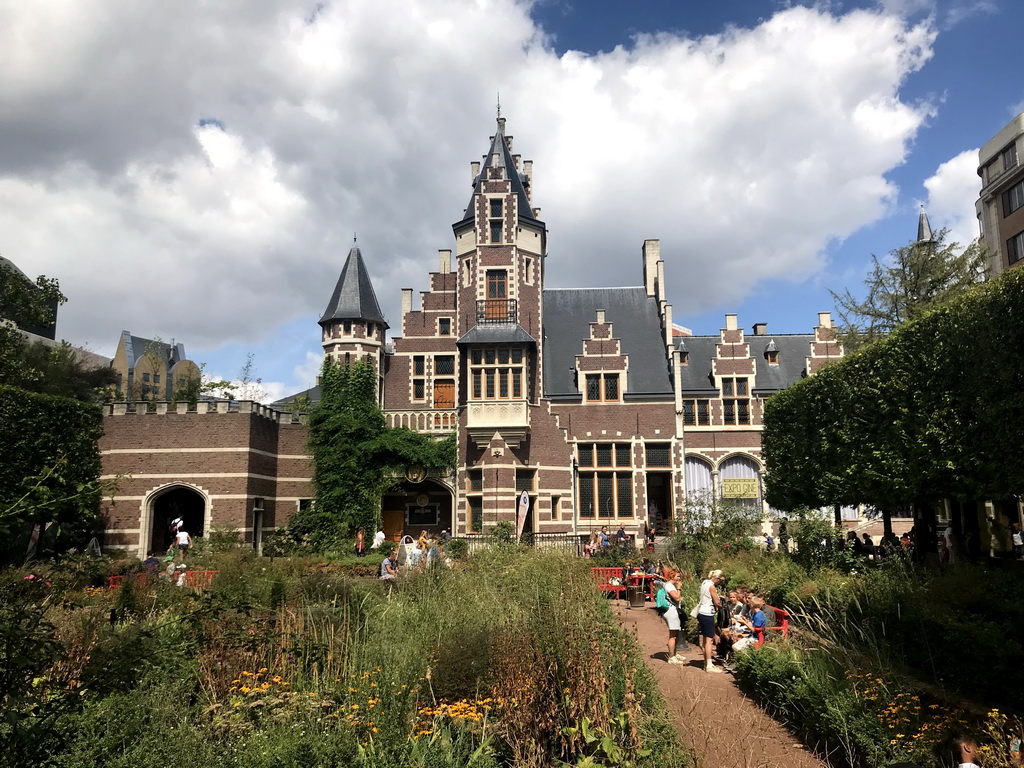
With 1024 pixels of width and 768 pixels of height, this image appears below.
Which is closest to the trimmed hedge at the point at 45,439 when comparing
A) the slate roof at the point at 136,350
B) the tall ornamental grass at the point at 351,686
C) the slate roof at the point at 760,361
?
the tall ornamental grass at the point at 351,686

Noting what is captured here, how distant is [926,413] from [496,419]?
1426 cm

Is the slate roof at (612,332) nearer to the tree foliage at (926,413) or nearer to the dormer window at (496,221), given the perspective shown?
the dormer window at (496,221)

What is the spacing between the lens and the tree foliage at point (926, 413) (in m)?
12.0

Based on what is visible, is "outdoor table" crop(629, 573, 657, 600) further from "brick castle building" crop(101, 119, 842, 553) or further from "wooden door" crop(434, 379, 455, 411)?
"wooden door" crop(434, 379, 455, 411)

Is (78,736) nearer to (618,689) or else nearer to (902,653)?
(618,689)

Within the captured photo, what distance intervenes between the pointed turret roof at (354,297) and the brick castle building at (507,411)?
0.23 ft

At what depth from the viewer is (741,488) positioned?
29.5 meters

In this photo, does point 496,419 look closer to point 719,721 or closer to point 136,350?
point 719,721

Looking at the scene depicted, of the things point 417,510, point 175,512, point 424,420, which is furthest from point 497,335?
point 175,512

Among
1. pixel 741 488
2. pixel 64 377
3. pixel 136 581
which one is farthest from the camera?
pixel 64 377

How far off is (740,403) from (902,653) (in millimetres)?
21483

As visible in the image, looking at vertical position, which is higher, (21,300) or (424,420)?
(21,300)

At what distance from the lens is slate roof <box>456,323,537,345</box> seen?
83.7 ft

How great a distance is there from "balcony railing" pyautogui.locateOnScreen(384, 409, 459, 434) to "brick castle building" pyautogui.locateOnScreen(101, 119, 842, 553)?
57mm
